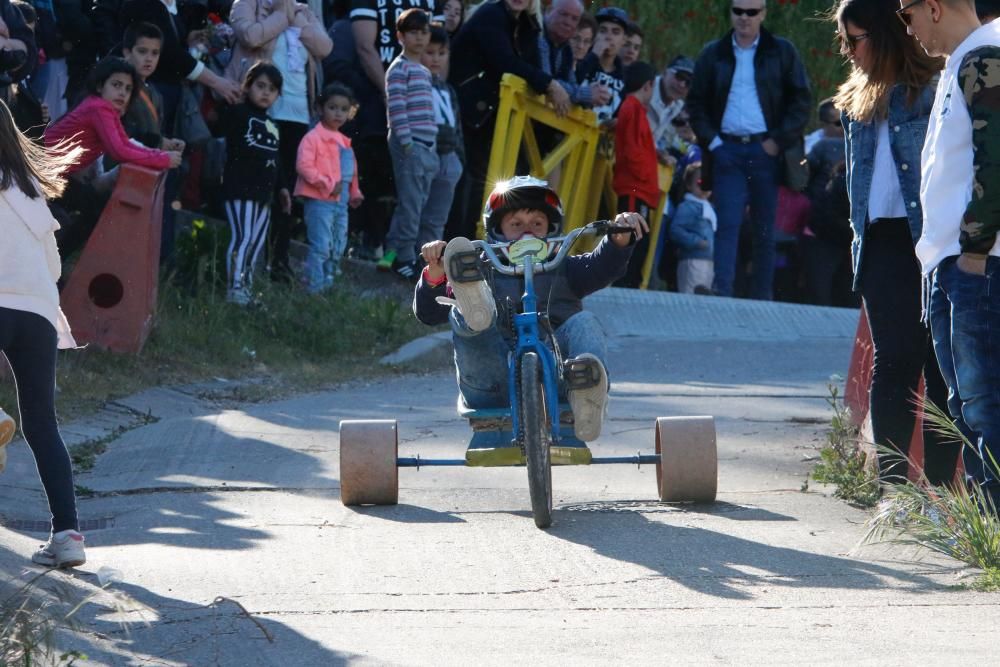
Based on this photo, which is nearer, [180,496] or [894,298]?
[894,298]

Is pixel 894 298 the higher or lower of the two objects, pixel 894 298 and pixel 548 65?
the lower

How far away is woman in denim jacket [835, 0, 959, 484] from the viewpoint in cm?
533

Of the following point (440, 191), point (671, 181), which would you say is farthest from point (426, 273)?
point (671, 181)

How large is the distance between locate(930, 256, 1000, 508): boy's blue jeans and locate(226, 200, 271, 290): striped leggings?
5.92m

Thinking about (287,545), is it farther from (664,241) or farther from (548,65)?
(664,241)

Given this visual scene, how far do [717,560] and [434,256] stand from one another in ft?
4.91

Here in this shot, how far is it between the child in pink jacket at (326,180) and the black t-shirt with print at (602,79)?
2524mm

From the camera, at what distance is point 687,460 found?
589 centimetres

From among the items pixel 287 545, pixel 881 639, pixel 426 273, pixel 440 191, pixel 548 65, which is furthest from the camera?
pixel 548 65

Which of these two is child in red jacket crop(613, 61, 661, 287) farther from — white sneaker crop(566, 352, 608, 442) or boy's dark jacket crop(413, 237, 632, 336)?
white sneaker crop(566, 352, 608, 442)

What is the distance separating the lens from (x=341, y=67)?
1127 centimetres

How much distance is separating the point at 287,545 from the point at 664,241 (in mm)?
9049

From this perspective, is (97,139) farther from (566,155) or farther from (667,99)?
(667,99)

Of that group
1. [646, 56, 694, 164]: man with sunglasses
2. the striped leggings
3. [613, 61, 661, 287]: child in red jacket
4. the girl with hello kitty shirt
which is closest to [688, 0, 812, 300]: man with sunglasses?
[613, 61, 661, 287]: child in red jacket
